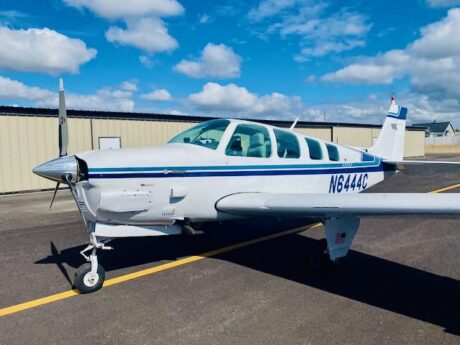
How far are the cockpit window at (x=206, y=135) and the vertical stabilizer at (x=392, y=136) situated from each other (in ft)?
15.9

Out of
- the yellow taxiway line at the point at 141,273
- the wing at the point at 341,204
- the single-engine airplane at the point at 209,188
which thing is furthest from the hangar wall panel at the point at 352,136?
the wing at the point at 341,204

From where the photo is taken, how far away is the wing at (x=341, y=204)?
386 cm

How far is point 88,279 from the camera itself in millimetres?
4488

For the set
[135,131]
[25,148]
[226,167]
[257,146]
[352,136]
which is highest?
[352,136]

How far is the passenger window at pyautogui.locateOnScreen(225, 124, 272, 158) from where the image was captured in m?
5.57

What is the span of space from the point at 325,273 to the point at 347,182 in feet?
9.26

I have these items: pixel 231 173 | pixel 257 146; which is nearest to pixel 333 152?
pixel 257 146

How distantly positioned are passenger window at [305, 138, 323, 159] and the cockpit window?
1.73 metres

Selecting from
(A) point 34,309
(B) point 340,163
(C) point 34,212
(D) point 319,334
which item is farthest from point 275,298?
(C) point 34,212

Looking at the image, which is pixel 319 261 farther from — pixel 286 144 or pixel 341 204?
pixel 286 144

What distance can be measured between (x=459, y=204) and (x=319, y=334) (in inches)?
75.9

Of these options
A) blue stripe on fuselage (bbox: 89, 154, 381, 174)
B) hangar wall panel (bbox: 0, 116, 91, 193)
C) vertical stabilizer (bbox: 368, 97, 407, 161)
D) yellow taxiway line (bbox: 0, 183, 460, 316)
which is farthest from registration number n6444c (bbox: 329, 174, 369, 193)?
hangar wall panel (bbox: 0, 116, 91, 193)

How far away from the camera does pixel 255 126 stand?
5934 mm

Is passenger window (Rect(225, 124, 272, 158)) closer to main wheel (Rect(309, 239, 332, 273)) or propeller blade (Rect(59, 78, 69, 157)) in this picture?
main wheel (Rect(309, 239, 332, 273))
